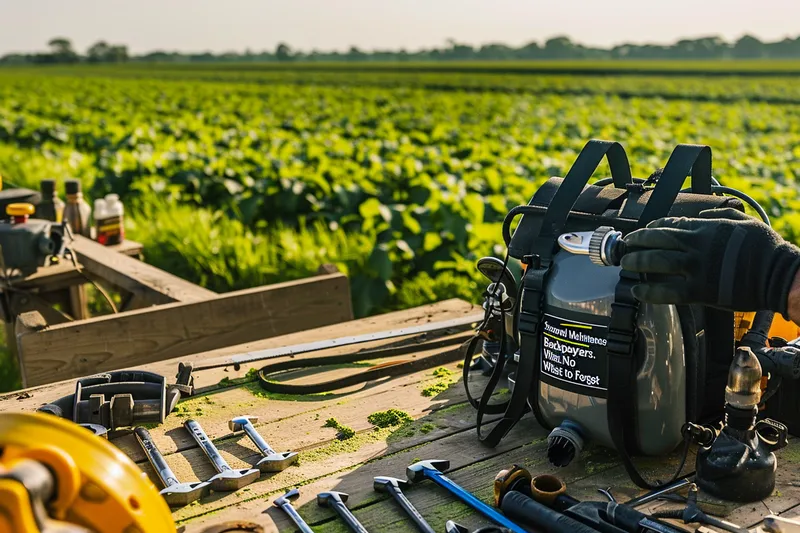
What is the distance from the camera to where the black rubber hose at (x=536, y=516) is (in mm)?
1920

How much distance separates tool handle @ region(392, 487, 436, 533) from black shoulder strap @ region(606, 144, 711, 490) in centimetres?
55

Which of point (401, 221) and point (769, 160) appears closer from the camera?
point (401, 221)

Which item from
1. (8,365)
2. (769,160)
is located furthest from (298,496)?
(769,160)

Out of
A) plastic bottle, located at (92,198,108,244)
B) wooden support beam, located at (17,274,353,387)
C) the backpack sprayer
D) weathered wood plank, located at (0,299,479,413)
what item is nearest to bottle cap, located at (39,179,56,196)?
plastic bottle, located at (92,198,108,244)

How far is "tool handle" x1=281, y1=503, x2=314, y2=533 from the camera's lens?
78.8 inches

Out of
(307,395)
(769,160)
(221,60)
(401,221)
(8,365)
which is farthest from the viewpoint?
(221,60)

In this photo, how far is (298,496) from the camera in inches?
86.0

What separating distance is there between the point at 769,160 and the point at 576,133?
5449 millimetres

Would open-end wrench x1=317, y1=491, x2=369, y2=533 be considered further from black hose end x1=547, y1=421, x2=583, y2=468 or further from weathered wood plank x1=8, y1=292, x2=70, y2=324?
weathered wood plank x1=8, y1=292, x2=70, y2=324

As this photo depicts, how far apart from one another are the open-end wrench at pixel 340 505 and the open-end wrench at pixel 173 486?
0.30 m

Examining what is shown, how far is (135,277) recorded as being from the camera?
4844 millimetres

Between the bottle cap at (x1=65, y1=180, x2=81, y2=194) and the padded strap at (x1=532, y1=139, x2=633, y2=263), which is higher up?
the padded strap at (x1=532, y1=139, x2=633, y2=263)

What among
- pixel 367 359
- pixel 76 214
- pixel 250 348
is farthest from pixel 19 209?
pixel 367 359

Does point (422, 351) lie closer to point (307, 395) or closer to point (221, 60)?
point (307, 395)
